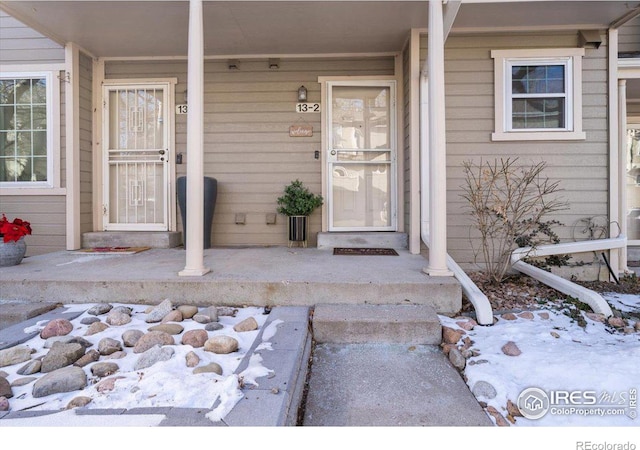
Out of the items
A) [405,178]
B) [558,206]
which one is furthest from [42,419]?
[558,206]

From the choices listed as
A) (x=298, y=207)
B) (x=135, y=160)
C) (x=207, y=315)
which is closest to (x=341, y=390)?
(x=207, y=315)

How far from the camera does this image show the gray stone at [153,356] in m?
1.72

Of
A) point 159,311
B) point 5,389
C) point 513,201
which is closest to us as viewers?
point 5,389

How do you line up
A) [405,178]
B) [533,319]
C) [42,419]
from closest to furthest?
[42,419] → [533,319] → [405,178]

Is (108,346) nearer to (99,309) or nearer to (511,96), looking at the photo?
(99,309)

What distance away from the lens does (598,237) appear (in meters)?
3.85

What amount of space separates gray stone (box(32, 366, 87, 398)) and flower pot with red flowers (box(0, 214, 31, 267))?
221cm

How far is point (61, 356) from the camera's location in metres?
1.77

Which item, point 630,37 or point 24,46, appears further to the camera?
point 630,37

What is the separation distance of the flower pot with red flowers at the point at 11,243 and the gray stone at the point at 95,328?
168 centimetres

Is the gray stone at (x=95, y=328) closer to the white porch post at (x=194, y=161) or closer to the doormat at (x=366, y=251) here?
the white porch post at (x=194, y=161)

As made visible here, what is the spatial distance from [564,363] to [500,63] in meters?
3.26

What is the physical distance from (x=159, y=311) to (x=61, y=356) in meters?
0.66
